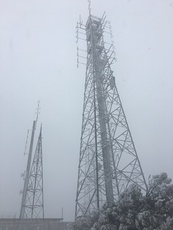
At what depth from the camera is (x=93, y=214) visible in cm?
1195

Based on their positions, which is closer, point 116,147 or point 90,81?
point 116,147

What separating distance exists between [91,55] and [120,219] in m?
12.4

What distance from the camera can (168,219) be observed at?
9.06 m

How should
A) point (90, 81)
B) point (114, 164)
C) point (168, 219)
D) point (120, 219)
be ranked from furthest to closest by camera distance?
point (90, 81)
point (114, 164)
point (120, 219)
point (168, 219)

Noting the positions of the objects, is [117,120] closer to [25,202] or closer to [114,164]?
[114,164]

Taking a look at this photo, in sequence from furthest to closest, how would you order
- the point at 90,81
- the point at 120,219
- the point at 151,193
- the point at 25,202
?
the point at 25,202 → the point at 90,81 → the point at 151,193 → the point at 120,219

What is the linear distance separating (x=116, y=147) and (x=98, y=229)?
5389mm

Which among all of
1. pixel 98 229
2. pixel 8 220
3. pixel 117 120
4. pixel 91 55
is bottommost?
pixel 98 229

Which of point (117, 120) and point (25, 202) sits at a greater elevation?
point (117, 120)

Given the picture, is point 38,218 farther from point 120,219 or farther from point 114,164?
point 120,219

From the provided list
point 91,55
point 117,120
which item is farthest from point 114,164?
point 91,55

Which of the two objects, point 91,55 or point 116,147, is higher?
point 91,55

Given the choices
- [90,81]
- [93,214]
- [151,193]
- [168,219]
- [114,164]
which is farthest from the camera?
[90,81]

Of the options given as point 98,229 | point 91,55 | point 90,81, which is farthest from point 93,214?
point 91,55
